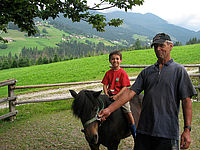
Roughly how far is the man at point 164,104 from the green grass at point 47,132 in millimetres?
2966

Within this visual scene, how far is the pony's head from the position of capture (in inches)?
95.7

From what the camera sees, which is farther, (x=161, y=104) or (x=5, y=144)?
(x=5, y=144)

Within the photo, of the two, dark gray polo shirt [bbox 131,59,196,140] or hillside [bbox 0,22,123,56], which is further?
hillside [bbox 0,22,123,56]

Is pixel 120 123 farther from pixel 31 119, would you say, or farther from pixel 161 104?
pixel 31 119

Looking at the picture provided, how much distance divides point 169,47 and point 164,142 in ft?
3.39

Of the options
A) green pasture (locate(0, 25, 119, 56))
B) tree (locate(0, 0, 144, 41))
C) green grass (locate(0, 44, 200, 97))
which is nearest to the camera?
tree (locate(0, 0, 144, 41))

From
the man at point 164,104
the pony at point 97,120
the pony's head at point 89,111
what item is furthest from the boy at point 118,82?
the man at point 164,104

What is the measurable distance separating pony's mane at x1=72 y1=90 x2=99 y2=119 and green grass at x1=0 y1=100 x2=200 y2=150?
2541 mm

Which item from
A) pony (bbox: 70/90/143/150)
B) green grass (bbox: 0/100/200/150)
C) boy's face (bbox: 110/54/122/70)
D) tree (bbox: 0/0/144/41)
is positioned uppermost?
tree (bbox: 0/0/144/41)

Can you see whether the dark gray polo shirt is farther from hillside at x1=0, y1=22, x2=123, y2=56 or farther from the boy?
hillside at x1=0, y1=22, x2=123, y2=56

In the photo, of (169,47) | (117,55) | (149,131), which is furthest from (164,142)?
(117,55)

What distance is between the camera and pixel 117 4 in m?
5.11

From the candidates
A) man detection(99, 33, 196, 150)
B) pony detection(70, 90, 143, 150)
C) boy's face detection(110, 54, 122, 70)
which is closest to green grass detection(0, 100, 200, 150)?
pony detection(70, 90, 143, 150)

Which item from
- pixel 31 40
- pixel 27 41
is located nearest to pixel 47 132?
pixel 27 41
